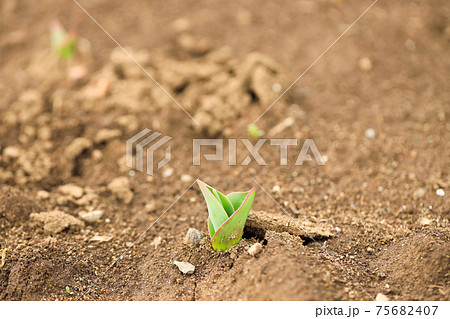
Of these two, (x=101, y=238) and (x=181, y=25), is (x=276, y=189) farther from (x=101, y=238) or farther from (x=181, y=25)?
(x=181, y=25)

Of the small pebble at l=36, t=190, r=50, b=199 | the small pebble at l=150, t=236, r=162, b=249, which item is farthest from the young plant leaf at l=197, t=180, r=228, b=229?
the small pebble at l=36, t=190, r=50, b=199

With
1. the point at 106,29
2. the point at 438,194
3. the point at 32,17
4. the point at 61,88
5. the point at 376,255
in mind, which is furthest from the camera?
the point at 32,17

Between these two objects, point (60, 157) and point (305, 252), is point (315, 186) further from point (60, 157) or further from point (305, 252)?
point (60, 157)

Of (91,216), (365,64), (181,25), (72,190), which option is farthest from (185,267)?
(181,25)

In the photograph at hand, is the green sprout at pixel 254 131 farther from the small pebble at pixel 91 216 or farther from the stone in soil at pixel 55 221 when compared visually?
the stone in soil at pixel 55 221

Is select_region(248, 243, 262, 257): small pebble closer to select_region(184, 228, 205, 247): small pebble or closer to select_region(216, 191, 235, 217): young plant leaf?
select_region(216, 191, 235, 217): young plant leaf

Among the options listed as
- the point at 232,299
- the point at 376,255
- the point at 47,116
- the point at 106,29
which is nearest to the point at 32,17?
the point at 106,29
